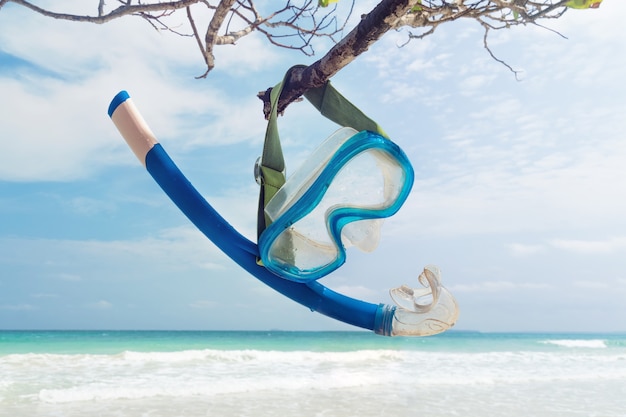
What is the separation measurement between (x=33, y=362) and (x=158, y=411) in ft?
20.3

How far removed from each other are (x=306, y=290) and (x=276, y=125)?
1.41ft

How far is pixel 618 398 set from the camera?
29.3ft

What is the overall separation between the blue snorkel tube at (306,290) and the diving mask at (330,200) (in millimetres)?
81

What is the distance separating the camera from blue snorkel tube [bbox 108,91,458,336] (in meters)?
1.43

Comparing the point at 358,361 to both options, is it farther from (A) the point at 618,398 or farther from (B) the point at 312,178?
(B) the point at 312,178

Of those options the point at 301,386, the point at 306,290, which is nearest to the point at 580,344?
the point at 301,386

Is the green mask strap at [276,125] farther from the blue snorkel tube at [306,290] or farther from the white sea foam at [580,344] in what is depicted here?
the white sea foam at [580,344]

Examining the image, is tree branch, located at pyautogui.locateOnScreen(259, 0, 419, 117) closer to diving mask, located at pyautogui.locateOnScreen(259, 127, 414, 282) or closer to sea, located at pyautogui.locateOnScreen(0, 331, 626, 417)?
diving mask, located at pyautogui.locateOnScreen(259, 127, 414, 282)

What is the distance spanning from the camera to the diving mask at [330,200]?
1.38 meters

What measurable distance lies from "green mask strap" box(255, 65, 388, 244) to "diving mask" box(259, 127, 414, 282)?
0.13 feet

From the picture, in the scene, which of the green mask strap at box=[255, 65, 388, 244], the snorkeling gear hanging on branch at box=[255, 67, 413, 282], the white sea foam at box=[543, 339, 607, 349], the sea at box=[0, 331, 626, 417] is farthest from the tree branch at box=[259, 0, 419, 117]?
the white sea foam at box=[543, 339, 607, 349]

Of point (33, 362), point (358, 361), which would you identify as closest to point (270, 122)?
point (33, 362)

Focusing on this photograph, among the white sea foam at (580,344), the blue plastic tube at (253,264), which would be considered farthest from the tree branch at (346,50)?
the white sea foam at (580,344)

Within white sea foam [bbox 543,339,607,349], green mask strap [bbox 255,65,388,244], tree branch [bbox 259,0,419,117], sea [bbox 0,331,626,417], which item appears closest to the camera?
tree branch [bbox 259,0,419,117]
